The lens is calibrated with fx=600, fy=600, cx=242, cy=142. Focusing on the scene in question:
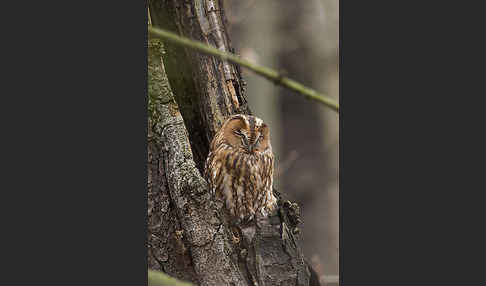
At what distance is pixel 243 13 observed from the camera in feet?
12.0

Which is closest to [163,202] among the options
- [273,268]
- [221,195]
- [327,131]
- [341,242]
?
[221,195]

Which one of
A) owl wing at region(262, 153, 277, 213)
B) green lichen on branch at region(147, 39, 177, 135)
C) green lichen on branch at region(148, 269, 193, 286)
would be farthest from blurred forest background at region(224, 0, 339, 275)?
green lichen on branch at region(148, 269, 193, 286)

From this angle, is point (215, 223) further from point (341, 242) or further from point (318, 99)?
point (318, 99)

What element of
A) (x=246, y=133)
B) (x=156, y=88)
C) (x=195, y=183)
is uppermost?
(x=156, y=88)

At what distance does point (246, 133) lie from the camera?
3750 mm

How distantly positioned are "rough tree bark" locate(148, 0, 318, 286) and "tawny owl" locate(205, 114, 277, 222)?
0.08 meters

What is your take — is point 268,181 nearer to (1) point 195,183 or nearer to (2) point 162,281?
(1) point 195,183

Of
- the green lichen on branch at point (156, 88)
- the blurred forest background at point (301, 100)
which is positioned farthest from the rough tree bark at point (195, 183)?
the blurred forest background at point (301, 100)

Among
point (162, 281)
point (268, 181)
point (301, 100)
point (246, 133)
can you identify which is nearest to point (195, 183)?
point (246, 133)

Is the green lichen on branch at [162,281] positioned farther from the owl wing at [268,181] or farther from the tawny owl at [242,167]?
the owl wing at [268,181]

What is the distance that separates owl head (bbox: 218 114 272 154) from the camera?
3.67 meters

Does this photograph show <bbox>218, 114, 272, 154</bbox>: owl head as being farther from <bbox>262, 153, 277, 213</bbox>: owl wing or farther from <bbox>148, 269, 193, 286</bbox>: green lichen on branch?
<bbox>148, 269, 193, 286</bbox>: green lichen on branch

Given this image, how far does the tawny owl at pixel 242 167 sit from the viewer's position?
373 centimetres

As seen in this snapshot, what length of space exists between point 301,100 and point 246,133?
56 centimetres
